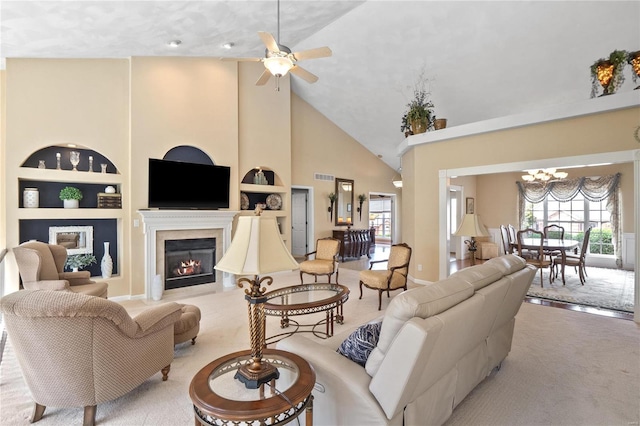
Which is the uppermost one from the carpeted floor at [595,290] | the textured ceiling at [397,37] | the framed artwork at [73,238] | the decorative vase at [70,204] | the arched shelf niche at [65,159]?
the textured ceiling at [397,37]

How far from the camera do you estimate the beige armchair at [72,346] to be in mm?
1835

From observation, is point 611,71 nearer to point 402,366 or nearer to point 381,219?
point 402,366

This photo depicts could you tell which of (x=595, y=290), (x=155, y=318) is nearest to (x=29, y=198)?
(x=155, y=318)

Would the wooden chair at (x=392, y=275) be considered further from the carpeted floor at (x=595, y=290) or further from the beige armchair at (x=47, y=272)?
the beige armchair at (x=47, y=272)

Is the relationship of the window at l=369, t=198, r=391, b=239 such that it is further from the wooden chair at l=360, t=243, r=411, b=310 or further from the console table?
the wooden chair at l=360, t=243, r=411, b=310

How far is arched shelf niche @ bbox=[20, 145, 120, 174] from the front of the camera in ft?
15.4

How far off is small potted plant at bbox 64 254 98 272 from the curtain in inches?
405

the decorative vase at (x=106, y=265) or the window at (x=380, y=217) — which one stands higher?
the window at (x=380, y=217)

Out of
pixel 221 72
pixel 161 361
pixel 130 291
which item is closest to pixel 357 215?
pixel 221 72

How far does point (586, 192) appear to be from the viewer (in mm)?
7930

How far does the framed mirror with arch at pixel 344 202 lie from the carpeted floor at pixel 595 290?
4839 mm

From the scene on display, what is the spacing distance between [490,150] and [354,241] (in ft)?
15.3

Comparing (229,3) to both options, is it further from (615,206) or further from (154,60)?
(615,206)

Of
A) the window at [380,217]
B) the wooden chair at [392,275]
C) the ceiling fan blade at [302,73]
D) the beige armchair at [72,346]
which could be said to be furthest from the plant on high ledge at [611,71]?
the window at [380,217]
